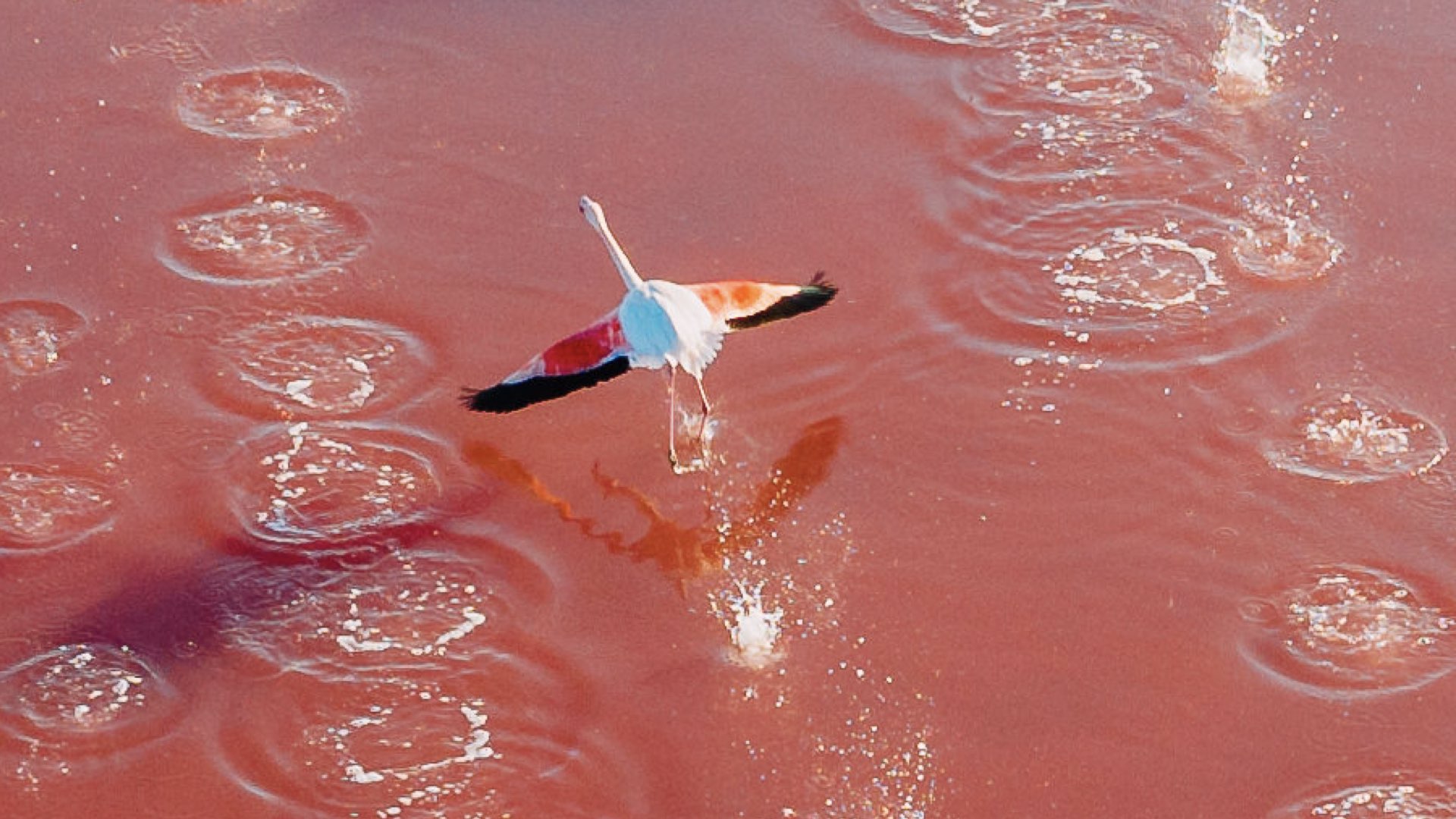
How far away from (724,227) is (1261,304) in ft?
7.14

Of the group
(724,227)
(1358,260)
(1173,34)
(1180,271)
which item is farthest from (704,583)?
(1173,34)

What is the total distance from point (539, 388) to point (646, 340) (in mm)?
430

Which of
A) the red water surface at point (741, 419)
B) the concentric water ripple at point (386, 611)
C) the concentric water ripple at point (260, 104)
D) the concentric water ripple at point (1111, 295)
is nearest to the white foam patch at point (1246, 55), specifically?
the red water surface at point (741, 419)

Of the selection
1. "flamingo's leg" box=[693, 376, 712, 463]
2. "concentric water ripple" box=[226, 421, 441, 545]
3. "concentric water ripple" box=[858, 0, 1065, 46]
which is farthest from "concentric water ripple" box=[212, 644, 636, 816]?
"concentric water ripple" box=[858, 0, 1065, 46]

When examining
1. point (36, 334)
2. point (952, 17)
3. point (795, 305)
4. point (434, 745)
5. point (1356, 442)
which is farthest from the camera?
point (952, 17)

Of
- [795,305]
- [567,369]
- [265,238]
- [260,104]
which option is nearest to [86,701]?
[567,369]

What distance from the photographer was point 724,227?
26.1ft

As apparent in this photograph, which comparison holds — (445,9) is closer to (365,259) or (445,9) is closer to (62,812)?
(365,259)

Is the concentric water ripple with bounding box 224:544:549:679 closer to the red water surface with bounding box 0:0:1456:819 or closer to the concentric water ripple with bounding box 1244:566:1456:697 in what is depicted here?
the red water surface with bounding box 0:0:1456:819

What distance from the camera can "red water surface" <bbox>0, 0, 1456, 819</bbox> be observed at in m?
5.89

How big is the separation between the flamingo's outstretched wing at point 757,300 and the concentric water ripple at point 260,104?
2.62 meters

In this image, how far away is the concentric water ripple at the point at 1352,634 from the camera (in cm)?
602

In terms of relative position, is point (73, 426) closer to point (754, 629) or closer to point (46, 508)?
point (46, 508)

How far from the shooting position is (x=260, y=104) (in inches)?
343
